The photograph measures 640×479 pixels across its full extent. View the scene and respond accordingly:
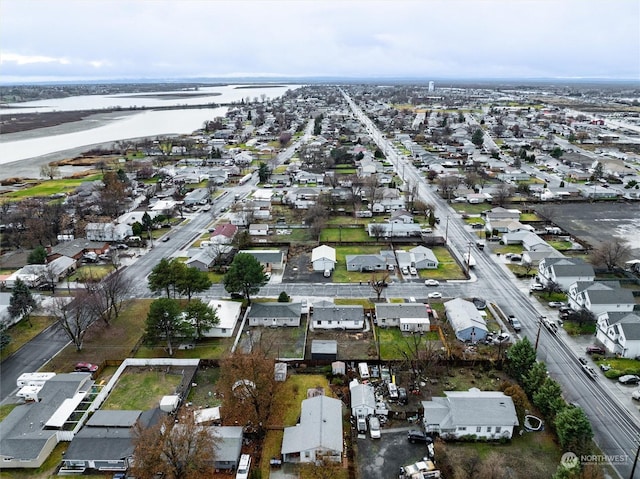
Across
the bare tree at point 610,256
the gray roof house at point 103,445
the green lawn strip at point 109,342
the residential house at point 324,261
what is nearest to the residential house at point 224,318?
the green lawn strip at point 109,342

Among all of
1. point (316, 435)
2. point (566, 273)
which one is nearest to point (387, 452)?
point (316, 435)

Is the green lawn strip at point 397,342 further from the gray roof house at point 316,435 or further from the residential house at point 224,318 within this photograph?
the residential house at point 224,318

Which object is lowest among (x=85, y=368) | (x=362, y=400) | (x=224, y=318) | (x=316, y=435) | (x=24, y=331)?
(x=24, y=331)

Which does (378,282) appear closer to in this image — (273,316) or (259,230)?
(273,316)

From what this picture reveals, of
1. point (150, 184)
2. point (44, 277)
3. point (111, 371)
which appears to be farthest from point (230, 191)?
point (111, 371)

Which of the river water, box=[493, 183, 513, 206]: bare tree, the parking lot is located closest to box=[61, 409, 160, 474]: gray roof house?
the parking lot

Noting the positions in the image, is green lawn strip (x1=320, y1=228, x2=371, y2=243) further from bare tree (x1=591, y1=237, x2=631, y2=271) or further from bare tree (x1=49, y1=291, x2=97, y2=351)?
bare tree (x1=49, y1=291, x2=97, y2=351)

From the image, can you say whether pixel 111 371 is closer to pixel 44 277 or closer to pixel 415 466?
pixel 44 277
